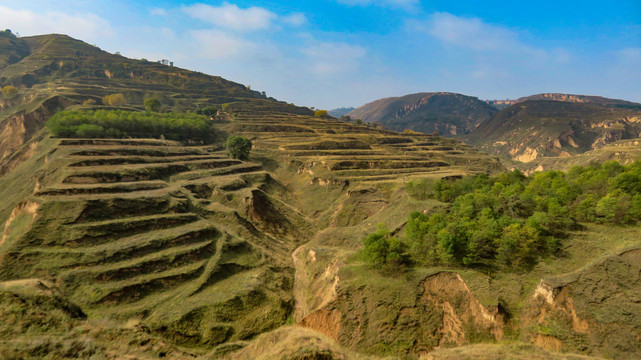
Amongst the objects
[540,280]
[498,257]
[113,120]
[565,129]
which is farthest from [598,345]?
[565,129]

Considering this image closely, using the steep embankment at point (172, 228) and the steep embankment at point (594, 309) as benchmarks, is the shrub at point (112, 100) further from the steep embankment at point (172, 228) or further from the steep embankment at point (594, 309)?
the steep embankment at point (594, 309)

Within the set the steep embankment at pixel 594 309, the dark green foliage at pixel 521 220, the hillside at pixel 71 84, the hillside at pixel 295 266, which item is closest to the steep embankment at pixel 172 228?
the hillside at pixel 295 266

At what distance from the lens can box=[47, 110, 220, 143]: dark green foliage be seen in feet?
206

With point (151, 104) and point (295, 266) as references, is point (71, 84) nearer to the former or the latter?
point (151, 104)

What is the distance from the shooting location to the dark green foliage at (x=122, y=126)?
62.9 meters

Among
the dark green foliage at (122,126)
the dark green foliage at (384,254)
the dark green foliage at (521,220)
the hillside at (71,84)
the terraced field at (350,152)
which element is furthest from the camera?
the hillside at (71,84)

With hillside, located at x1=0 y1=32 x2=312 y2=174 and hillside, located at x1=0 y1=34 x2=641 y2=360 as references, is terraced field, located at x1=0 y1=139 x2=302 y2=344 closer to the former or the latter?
hillside, located at x1=0 y1=34 x2=641 y2=360

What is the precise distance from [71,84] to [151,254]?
132m

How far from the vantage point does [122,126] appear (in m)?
72.2

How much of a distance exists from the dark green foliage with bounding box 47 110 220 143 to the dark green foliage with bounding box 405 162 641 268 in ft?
262

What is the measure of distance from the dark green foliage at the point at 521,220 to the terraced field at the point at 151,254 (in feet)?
71.1

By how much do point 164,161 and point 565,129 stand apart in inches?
9137

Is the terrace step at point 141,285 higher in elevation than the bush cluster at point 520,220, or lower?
lower

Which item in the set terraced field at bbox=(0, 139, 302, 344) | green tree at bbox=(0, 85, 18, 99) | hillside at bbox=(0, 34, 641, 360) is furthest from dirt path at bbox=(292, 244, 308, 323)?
green tree at bbox=(0, 85, 18, 99)
